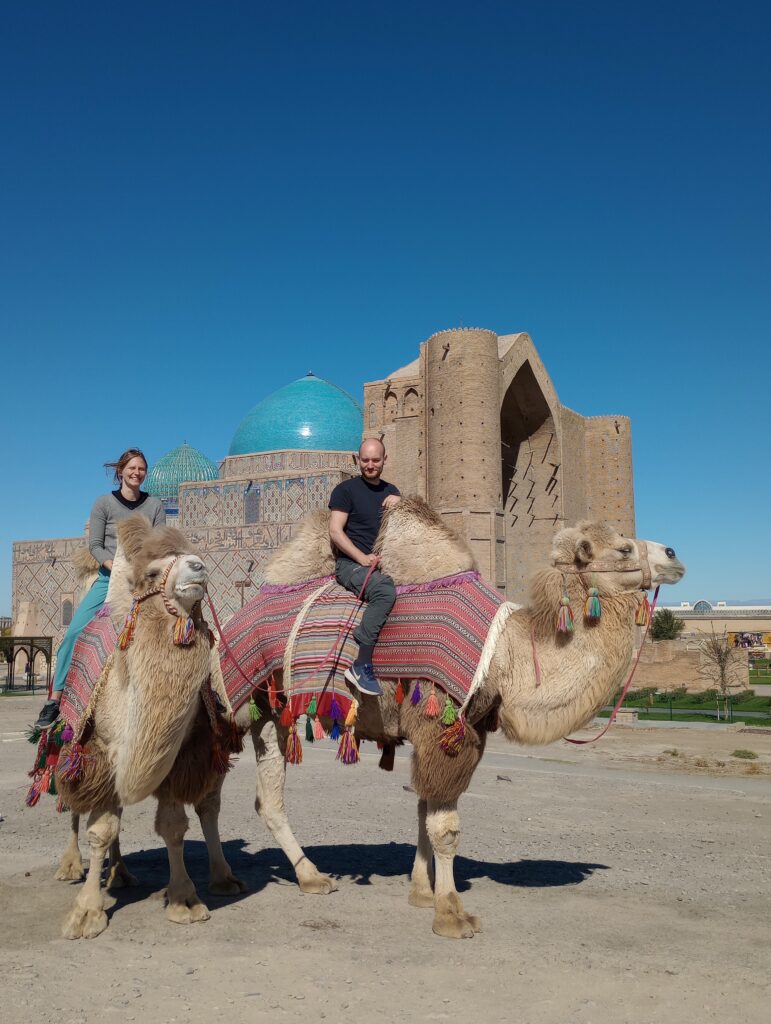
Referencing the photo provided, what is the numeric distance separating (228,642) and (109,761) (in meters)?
1.15

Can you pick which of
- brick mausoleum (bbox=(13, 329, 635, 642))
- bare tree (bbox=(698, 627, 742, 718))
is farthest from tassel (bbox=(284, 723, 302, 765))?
brick mausoleum (bbox=(13, 329, 635, 642))

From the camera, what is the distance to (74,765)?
404cm

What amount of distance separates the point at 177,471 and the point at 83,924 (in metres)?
48.0

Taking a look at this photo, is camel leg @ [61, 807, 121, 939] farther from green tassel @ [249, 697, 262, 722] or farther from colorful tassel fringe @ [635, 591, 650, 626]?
colorful tassel fringe @ [635, 591, 650, 626]

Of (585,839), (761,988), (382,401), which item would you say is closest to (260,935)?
(761,988)

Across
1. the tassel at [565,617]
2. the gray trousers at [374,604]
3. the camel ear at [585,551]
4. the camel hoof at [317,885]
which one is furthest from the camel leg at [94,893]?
the camel ear at [585,551]

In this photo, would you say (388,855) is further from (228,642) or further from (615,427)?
(615,427)

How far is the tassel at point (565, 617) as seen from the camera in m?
4.15

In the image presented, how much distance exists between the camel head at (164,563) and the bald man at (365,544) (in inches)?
35.4

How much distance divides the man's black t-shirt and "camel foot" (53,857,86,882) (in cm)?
247

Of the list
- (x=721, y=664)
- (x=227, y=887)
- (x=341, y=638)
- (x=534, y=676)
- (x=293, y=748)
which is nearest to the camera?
(x=534, y=676)

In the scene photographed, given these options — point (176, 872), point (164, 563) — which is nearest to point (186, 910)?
point (176, 872)

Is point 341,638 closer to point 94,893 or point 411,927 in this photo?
point 411,927

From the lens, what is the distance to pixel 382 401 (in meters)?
33.6
